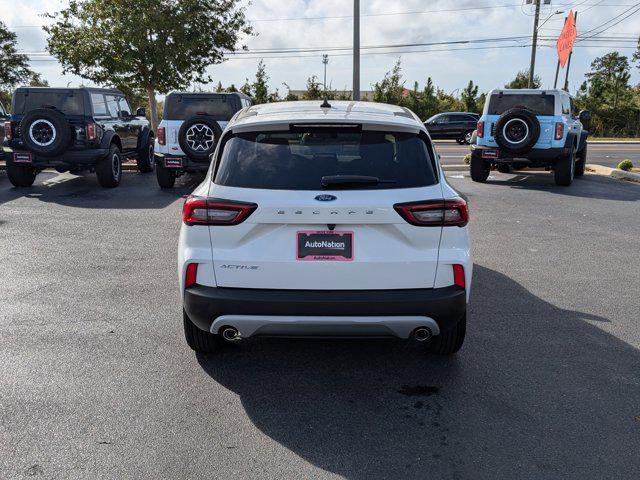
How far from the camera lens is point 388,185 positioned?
3699 mm

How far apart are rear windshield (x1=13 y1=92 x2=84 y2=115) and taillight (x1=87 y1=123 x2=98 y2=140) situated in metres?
0.39

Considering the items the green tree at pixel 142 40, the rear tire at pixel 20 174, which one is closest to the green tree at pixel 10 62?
the green tree at pixel 142 40

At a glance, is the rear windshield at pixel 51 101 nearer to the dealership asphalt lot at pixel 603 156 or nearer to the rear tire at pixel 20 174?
the rear tire at pixel 20 174

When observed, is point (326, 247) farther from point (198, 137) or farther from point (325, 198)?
point (198, 137)

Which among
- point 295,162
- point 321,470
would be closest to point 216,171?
point 295,162

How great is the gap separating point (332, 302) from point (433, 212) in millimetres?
786

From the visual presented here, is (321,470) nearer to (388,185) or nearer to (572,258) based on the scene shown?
(388,185)

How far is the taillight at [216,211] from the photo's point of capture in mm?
3633

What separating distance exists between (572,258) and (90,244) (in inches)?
232

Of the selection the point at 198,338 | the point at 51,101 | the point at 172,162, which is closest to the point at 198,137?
the point at 172,162

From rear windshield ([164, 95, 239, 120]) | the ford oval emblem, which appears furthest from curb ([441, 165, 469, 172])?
the ford oval emblem

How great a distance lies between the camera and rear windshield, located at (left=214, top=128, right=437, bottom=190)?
12.3 ft

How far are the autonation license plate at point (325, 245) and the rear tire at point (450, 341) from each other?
1047 mm

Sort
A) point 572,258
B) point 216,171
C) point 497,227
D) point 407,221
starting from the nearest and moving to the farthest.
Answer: point 407,221, point 216,171, point 572,258, point 497,227
